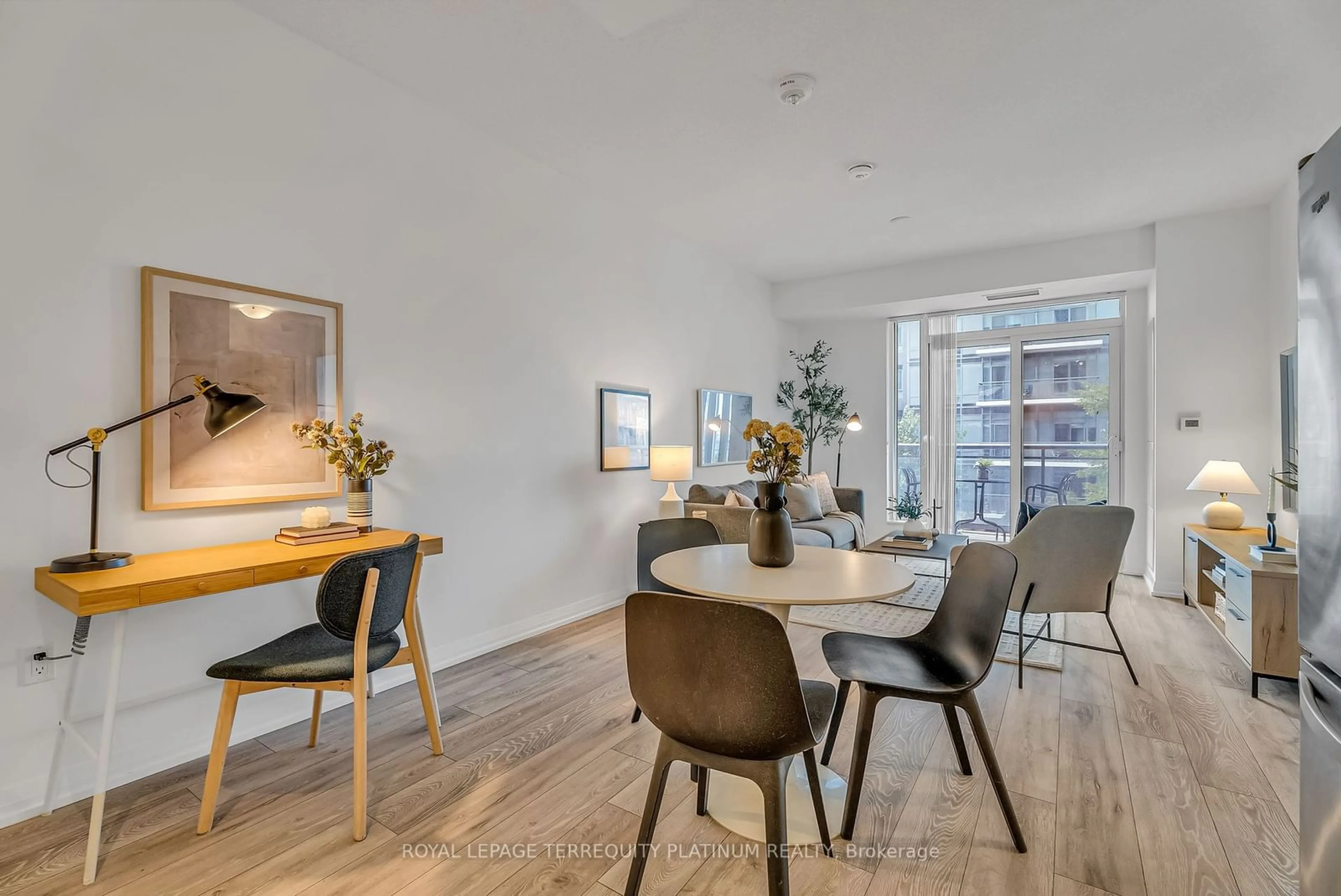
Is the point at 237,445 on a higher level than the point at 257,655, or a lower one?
higher

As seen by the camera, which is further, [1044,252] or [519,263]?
[1044,252]

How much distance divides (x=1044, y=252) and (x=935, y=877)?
16.6 ft

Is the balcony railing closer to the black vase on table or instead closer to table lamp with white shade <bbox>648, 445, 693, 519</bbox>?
table lamp with white shade <bbox>648, 445, 693, 519</bbox>

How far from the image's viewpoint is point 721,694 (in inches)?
55.2

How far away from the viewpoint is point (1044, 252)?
204 inches

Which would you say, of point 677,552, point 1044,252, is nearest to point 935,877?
point 677,552

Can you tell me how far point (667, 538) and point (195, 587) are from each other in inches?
69.5

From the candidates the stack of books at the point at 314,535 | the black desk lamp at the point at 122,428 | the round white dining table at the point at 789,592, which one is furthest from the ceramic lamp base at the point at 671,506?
the black desk lamp at the point at 122,428

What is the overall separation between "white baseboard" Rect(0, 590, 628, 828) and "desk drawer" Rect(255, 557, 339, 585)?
71 cm

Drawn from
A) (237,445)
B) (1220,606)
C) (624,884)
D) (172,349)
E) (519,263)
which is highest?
(519,263)

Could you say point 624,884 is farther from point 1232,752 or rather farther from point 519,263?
point 519,263

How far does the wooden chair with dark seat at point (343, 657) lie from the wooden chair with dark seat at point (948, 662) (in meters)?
1.48

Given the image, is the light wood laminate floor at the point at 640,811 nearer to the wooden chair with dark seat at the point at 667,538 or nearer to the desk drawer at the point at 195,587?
the wooden chair with dark seat at the point at 667,538

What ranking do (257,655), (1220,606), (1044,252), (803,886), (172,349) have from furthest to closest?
(1044,252), (1220,606), (172,349), (257,655), (803,886)
